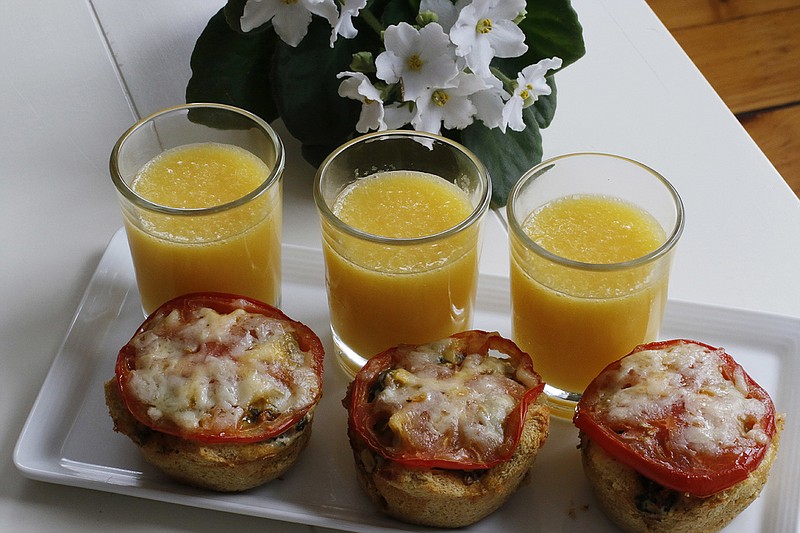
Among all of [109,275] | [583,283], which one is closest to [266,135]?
[109,275]

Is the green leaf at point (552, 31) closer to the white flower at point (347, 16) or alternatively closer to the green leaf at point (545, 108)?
the green leaf at point (545, 108)

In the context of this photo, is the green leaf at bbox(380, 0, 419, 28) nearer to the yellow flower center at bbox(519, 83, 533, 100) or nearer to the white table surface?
the yellow flower center at bbox(519, 83, 533, 100)

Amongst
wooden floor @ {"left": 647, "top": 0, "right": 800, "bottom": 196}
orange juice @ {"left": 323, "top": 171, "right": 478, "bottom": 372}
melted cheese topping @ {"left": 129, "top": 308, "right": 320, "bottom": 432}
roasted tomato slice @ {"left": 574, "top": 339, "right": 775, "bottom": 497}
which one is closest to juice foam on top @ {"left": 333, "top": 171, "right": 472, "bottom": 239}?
orange juice @ {"left": 323, "top": 171, "right": 478, "bottom": 372}

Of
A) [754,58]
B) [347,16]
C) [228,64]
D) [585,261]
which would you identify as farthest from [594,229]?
[754,58]

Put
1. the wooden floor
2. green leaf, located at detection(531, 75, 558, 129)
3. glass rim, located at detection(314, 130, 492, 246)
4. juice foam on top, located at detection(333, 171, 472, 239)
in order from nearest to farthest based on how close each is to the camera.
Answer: glass rim, located at detection(314, 130, 492, 246), juice foam on top, located at detection(333, 171, 472, 239), green leaf, located at detection(531, 75, 558, 129), the wooden floor

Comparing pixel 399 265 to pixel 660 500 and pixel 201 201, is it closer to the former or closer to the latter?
pixel 201 201

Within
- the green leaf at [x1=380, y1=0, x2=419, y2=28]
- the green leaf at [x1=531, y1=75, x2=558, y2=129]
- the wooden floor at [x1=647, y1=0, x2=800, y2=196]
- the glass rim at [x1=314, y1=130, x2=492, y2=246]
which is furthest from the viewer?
the wooden floor at [x1=647, y1=0, x2=800, y2=196]

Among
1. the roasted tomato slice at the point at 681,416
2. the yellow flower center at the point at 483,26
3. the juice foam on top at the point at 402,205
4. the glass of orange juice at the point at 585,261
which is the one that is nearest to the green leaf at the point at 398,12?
the yellow flower center at the point at 483,26
